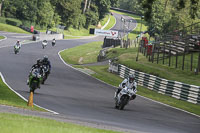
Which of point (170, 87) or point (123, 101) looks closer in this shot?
point (123, 101)

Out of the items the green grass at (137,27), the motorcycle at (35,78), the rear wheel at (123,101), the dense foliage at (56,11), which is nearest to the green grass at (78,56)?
the dense foliage at (56,11)

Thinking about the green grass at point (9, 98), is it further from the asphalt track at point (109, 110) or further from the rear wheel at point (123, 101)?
the rear wheel at point (123, 101)

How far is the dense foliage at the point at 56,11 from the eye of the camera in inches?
3831

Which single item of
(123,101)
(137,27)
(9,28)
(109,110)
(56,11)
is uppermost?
(56,11)

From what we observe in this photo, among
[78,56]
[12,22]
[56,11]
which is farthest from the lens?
[56,11]

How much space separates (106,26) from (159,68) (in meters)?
100

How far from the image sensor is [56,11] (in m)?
115

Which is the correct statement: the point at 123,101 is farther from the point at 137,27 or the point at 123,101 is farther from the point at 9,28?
the point at 137,27

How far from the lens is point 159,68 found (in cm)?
3781

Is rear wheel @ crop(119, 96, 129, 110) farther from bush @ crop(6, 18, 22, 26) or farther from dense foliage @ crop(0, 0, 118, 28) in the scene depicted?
bush @ crop(6, 18, 22, 26)

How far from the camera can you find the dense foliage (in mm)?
97312

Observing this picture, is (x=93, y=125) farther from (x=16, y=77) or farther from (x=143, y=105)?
(x=16, y=77)

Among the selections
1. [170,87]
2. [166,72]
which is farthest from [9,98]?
[166,72]

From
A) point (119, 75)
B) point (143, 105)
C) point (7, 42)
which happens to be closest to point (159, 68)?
point (119, 75)
